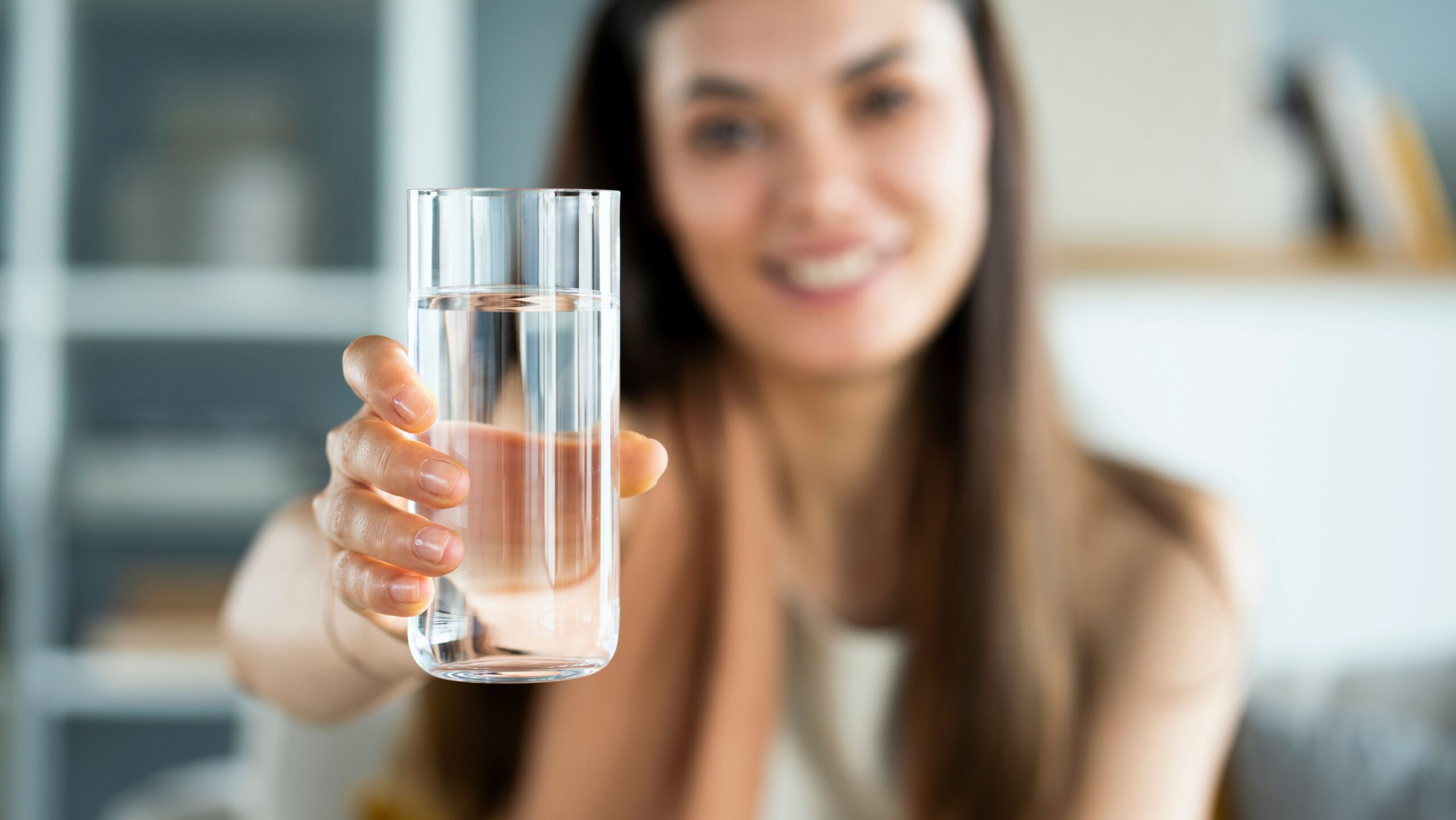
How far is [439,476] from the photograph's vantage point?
62cm

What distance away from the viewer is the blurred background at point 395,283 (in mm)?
2250

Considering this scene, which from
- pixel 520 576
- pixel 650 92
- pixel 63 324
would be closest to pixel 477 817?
pixel 650 92

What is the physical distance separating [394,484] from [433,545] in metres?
0.04

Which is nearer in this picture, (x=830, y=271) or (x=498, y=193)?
(x=498, y=193)

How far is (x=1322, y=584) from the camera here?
2.30 m

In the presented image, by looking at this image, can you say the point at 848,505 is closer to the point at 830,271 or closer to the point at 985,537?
the point at 985,537

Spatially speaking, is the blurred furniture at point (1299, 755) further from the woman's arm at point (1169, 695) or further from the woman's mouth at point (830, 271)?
the woman's mouth at point (830, 271)

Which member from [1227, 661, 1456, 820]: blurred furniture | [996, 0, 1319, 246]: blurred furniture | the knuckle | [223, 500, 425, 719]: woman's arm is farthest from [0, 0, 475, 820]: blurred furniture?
the knuckle

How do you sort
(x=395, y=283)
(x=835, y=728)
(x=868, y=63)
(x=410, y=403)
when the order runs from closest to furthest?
(x=410, y=403) < (x=868, y=63) < (x=835, y=728) < (x=395, y=283)

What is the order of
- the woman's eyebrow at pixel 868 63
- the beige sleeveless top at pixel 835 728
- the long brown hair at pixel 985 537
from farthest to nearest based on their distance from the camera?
1. the beige sleeveless top at pixel 835 728
2. the long brown hair at pixel 985 537
3. the woman's eyebrow at pixel 868 63

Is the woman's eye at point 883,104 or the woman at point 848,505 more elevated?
the woman's eye at point 883,104

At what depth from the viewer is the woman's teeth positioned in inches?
50.8

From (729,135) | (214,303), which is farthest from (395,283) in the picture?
(729,135)

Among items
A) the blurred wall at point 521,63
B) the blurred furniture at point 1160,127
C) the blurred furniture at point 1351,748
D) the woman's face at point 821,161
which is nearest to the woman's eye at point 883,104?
the woman's face at point 821,161
